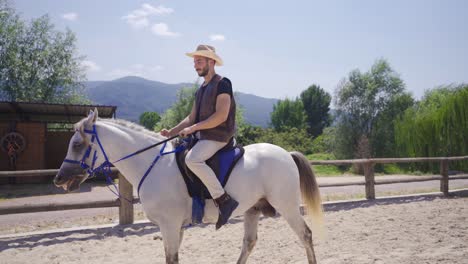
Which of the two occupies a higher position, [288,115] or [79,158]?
[288,115]

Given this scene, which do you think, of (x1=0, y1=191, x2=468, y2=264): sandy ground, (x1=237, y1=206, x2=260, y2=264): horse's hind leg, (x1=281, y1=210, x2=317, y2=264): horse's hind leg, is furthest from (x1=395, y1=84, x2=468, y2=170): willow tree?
(x1=237, y1=206, x2=260, y2=264): horse's hind leg

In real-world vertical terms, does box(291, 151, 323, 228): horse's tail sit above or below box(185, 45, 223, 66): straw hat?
below

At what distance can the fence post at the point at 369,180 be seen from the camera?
31.9 feet

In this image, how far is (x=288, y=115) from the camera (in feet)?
212

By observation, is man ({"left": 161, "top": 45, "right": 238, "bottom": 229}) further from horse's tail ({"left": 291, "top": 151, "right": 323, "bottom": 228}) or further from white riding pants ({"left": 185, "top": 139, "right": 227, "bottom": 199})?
horse's tail ({"left": 291, "top": 151, "right": 323, "bottom": 228})

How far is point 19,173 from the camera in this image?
6941 millimetres

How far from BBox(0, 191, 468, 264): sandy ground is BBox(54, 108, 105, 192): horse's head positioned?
6.60ft

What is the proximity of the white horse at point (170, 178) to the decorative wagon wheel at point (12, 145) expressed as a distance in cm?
1389

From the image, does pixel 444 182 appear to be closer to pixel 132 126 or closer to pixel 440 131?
pixel 132 126

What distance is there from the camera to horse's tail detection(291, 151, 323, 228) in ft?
14.2

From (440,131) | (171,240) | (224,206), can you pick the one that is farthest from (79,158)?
(440,131)

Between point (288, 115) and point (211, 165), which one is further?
point (288, 115)

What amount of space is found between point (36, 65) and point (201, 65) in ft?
86.8

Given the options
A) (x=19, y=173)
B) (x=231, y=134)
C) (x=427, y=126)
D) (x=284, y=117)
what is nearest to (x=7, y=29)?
(x=19, y=173)
